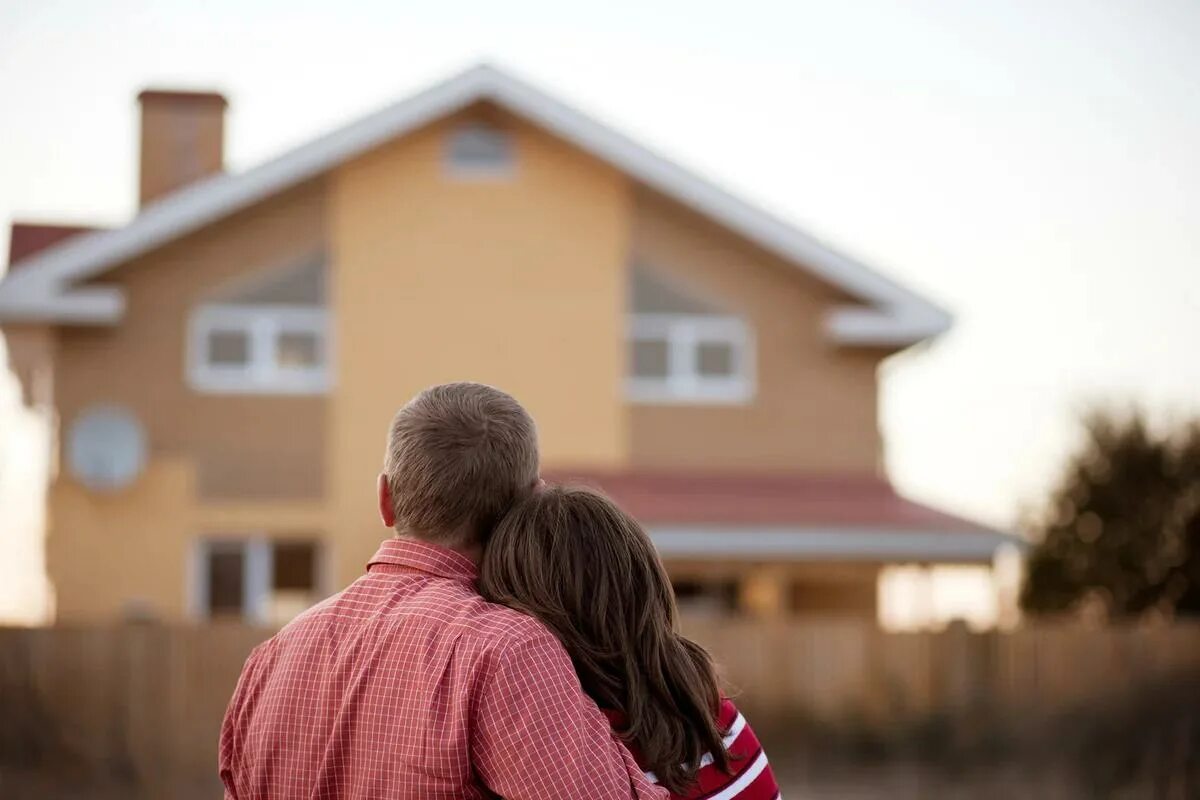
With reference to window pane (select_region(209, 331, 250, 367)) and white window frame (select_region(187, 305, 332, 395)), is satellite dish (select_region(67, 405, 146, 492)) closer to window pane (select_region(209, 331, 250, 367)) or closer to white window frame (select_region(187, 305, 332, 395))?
white window frame (select_region(187, 305, 332, 395))

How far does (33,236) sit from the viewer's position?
23219 millimetres

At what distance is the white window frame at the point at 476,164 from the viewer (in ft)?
73.7

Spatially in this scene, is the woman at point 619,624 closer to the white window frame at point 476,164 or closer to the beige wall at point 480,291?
the beige wall at point 480,291

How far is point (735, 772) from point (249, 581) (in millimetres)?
18972

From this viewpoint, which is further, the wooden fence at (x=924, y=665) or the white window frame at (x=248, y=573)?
the white window frame at (x=248, y=573)

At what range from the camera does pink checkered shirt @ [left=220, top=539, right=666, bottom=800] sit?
2727mm

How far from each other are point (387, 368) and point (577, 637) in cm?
1909

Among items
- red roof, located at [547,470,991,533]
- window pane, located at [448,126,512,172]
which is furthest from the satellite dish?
window pane, located at [448,126,512,172]

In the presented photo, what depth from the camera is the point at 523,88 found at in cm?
2158

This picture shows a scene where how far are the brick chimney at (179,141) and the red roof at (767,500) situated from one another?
6.26 metres

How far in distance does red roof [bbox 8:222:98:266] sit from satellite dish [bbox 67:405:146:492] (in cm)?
311

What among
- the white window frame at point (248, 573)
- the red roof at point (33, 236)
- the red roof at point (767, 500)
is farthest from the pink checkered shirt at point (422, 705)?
the red roof at point (33, 236)

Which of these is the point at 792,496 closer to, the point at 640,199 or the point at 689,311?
the point at 689,311

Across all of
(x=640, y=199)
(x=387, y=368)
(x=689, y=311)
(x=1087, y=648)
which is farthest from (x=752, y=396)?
(x=1087, y=648)
